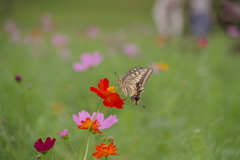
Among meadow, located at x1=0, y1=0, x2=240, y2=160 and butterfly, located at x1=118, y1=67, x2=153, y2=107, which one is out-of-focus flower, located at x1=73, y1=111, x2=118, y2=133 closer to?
meadow, located at x1=0, y1=0, x2=240, y2=160

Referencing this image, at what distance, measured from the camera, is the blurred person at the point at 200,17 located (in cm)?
575

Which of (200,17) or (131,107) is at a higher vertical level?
(200,17)

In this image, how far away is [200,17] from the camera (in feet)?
19.7

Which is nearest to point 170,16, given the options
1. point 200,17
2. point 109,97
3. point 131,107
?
point 200,17

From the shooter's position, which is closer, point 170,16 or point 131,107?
point 131,107

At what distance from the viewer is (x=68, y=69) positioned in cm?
296

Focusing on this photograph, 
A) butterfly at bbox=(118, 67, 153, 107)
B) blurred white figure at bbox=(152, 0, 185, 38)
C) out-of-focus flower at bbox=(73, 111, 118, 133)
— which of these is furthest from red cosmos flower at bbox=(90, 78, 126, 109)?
blurred white figure at bbox=(152, 0, 185, 38)

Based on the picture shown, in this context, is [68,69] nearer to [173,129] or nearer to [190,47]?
[173,129]

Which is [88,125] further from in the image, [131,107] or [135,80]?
[131,107]

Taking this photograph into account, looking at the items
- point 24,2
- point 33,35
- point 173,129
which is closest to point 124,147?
point 173,129

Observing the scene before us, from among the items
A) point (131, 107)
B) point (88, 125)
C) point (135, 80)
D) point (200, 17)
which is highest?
point (200, 17)

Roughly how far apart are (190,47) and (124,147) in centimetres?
321

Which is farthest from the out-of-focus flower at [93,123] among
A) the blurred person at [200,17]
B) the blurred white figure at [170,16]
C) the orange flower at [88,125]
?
the blurred person at [200,17]

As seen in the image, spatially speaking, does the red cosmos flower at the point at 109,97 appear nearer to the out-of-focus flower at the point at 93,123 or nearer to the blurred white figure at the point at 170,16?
the out-of-focus flower at the point at 93,123
